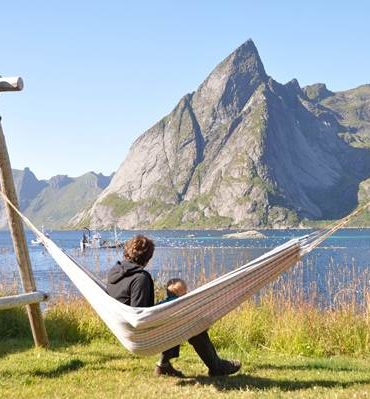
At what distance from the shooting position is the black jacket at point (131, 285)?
391 cm

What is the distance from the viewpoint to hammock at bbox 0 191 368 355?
11.5 ft

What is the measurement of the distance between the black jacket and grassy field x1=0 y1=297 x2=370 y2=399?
646 millimetres

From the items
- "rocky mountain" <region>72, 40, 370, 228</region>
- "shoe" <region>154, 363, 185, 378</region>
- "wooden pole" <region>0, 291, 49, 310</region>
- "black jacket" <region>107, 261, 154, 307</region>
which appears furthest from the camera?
"rocky mountain" <region>72, 40, 370, 228</region>

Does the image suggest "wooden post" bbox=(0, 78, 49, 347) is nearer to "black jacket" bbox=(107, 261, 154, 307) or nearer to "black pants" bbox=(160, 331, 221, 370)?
"black jacket" bbox=(107, 261, 154, 307)

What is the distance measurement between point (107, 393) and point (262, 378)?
3.96 feet

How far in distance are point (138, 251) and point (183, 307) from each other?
26.5 inches

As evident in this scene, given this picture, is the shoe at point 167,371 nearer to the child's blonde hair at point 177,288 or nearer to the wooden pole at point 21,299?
the child's blonde hair at point 177,288

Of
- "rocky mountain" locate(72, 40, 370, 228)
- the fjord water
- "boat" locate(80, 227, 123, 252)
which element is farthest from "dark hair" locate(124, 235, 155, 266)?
"rocky mountain" locate(72, 40, 370, 228)

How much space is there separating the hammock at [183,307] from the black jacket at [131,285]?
201 millimetres

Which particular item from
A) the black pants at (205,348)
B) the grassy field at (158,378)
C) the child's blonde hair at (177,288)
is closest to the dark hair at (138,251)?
the child's blonde hair at (177,288)

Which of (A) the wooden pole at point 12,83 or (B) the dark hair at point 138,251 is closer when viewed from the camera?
(B) the dark hair at point 138,251

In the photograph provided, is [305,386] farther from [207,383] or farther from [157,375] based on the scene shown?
[157,375]

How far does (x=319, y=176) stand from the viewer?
198250 mm

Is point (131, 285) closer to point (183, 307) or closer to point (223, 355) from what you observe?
point (183, 307)
